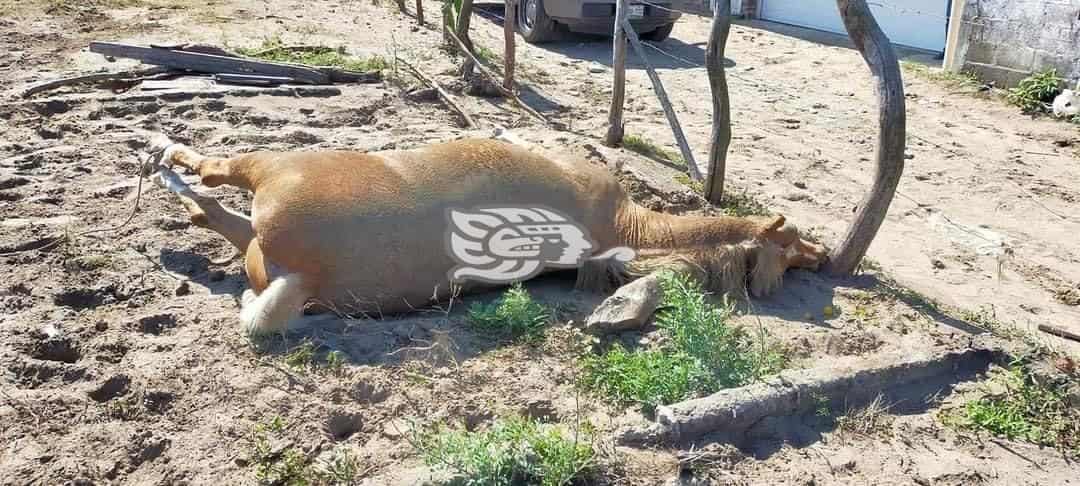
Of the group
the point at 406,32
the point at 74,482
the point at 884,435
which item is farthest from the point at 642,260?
the point at 406,32

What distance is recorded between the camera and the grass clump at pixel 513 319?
416cm

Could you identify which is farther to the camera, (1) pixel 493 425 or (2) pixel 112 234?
(2) pixel 112 234

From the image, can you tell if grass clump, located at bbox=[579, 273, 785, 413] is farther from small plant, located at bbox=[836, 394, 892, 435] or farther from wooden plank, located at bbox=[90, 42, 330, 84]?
wooden plank, located at bbox=[90, 42, 330, 84]

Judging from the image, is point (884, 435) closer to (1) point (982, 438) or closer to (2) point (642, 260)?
(1) point (982, 438)

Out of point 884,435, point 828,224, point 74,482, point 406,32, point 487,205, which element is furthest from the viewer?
point 406,32

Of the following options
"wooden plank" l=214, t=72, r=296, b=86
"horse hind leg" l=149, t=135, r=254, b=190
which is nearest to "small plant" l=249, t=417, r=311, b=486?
"horse hind leg" l=149, t=135, r=254, b=190

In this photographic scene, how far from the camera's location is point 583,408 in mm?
3604

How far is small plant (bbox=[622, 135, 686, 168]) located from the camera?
284 inches

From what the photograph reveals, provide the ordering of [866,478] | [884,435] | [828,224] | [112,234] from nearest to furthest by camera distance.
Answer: [866,478]
[884,435]
[112,234]
[828,224]

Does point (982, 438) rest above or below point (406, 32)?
below

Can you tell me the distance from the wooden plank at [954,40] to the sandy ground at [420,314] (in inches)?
37.3

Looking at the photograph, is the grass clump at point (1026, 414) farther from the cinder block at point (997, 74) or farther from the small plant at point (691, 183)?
the cinder block at point (997, 74)

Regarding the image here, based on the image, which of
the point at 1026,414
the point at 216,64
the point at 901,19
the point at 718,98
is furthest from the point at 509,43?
the point at 901,19

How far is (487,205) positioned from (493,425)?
4.63 ft
